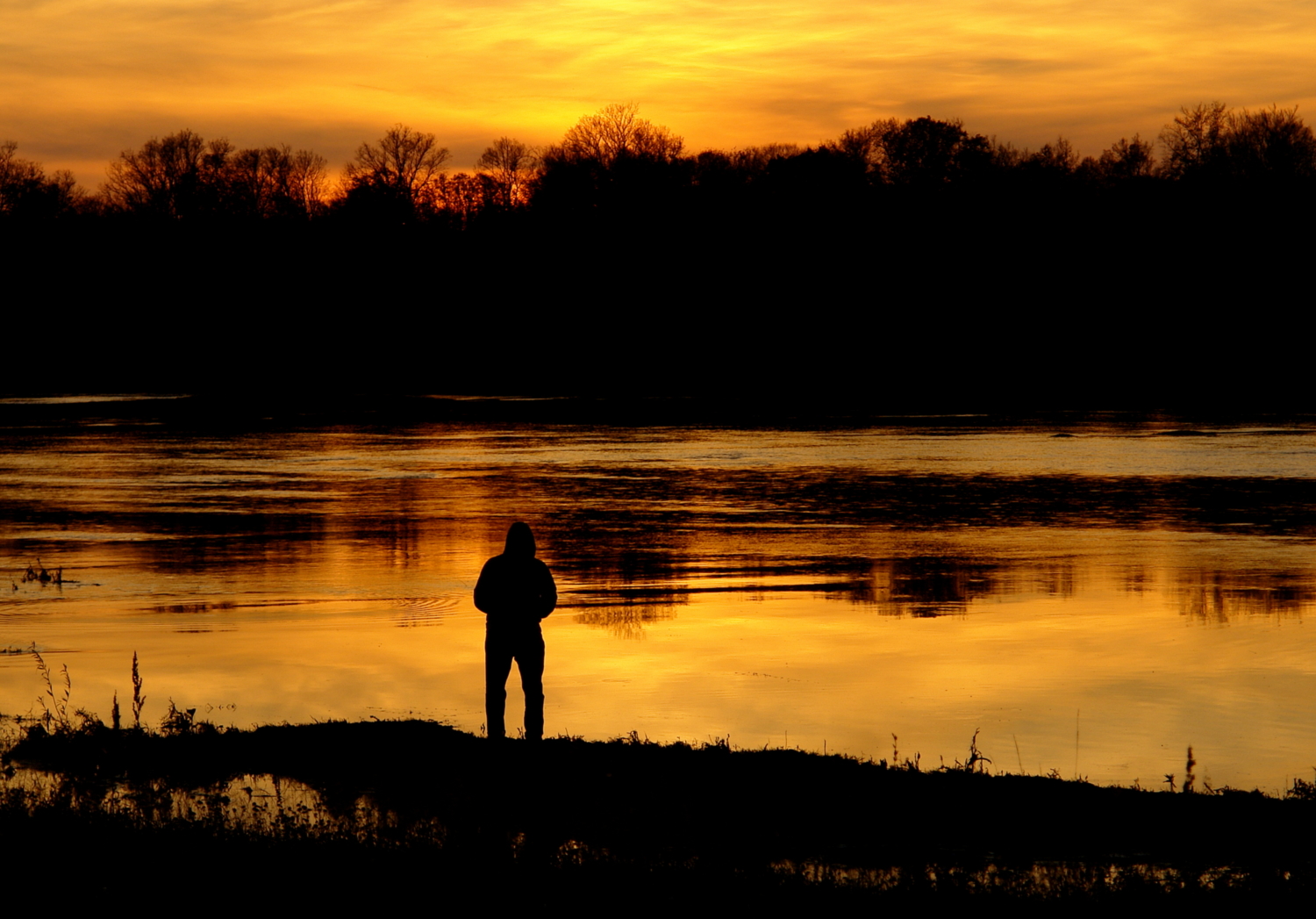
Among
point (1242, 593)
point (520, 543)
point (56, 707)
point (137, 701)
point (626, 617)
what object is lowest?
point (1242, 593)

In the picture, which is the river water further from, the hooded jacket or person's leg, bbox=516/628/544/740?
the hooded jacket

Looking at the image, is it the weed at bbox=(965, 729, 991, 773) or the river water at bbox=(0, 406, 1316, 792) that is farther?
the river water at bbox=(0, 406, 1316, 792)

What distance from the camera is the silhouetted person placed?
10.6 metres

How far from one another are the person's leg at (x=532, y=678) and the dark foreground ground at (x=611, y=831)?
15 cm

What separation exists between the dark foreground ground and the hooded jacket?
93cm

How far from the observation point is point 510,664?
35.4 ft

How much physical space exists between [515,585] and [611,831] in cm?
212

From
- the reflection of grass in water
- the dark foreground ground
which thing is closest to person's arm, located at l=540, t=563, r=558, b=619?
the dark foreground ground

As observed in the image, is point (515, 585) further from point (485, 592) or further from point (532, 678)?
point (532, 678)

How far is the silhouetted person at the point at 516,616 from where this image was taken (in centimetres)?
1058

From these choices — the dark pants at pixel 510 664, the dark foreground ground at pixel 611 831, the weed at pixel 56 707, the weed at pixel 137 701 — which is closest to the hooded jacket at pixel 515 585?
the dark pants at pixel 510 664

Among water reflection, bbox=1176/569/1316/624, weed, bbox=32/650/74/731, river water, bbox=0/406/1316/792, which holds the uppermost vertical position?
weed, bbox=32/650/74/731

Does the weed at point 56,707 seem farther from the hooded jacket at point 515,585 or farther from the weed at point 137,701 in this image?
the hooded jacket at point 515,585

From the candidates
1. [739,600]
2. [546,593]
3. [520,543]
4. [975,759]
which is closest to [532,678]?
[546,593]
